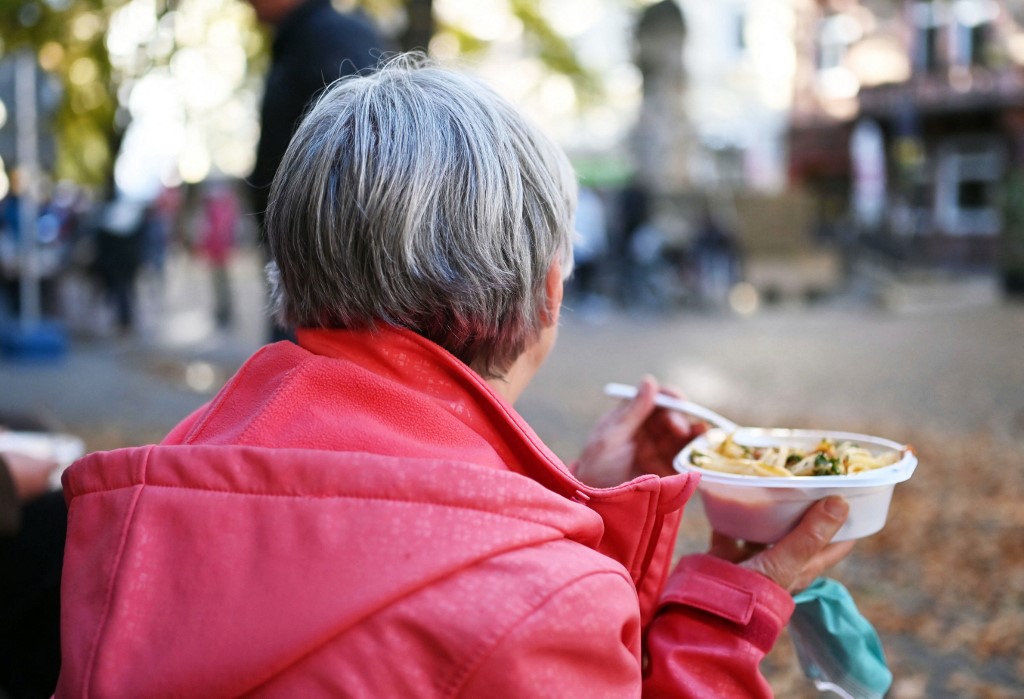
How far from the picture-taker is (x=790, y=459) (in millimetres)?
1632

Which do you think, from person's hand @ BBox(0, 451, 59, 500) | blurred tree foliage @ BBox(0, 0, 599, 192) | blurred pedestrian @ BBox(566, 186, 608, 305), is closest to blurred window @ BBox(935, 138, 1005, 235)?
blurred pedestrian @ BBox(566, 186, 608, 305)

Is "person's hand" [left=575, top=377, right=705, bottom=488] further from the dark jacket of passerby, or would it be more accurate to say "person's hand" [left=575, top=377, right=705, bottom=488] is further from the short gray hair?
the dark jacket of passerby

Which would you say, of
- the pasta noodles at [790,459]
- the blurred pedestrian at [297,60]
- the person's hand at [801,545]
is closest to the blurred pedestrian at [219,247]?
the blurred pedestrian at [297,60]

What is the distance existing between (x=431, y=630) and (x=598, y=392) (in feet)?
27.3

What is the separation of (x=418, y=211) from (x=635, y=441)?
0.87 m

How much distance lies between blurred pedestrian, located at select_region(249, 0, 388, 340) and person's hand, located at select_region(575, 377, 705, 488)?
4.72 feet

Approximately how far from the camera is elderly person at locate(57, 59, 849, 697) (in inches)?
39.3

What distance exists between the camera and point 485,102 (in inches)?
51.3

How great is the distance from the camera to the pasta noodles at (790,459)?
1527mm

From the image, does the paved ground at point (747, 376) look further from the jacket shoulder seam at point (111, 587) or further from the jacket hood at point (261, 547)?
the jacket shoulder seam at point (111, 587)

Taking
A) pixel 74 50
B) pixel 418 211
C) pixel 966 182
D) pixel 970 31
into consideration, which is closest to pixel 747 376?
pixel 418 211

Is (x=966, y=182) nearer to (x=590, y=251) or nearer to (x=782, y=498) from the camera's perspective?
(x=590, y=251)

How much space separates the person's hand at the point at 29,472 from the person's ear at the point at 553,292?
1367 mm

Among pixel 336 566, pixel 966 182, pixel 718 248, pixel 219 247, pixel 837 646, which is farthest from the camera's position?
pixel 966 182
